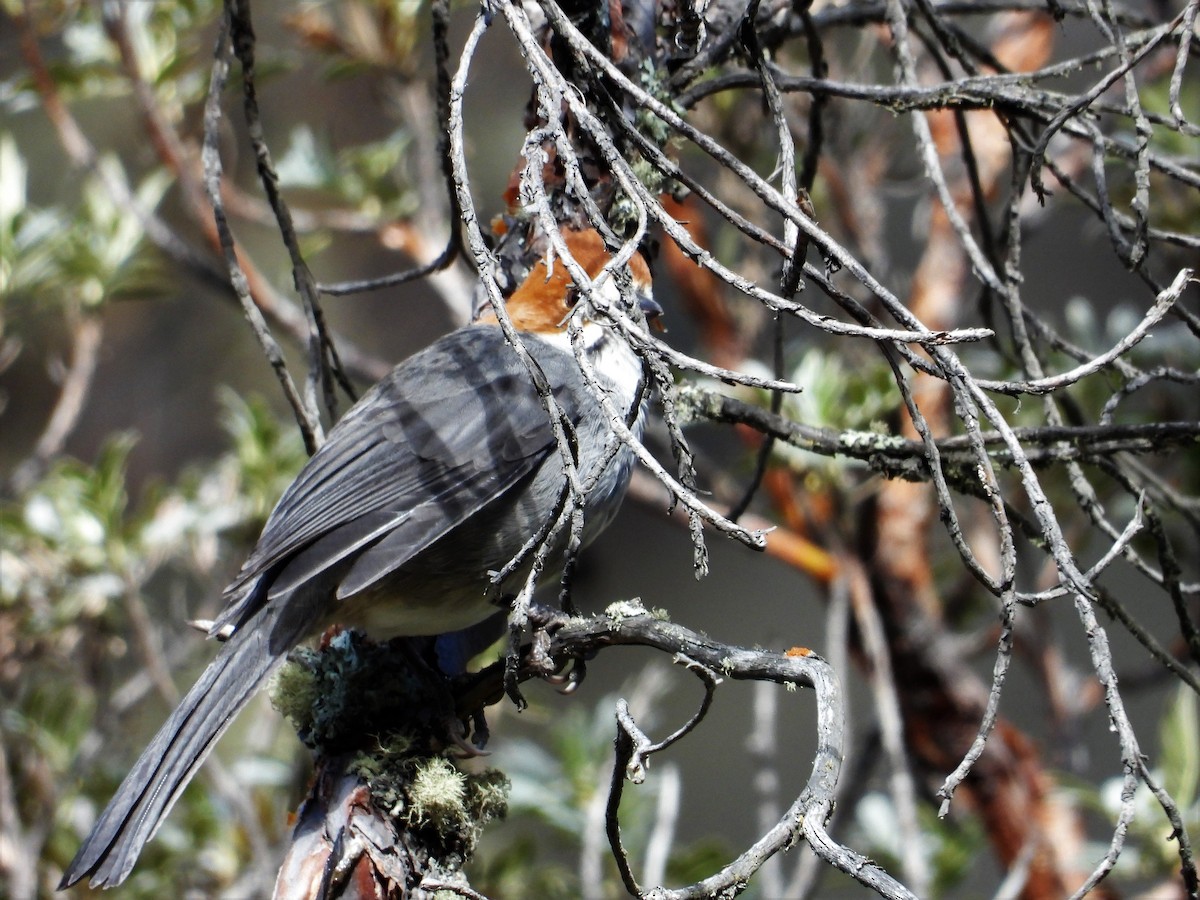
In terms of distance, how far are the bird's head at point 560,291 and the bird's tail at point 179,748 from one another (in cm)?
79

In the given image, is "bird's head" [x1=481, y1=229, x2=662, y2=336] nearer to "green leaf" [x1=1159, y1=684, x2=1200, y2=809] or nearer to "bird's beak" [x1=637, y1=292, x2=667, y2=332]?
"bird's beak" [x1=637, y1=292, x2=667, y2=332]

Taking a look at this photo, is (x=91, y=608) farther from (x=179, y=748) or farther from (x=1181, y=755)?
(x=1181, y=755)

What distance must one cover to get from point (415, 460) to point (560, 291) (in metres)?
0.50

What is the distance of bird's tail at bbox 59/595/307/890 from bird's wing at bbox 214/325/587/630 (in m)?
0.07

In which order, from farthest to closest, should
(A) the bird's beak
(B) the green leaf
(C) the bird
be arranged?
1. (B) the green leaf
2. (A) the bird's beak
3. (C) the bird

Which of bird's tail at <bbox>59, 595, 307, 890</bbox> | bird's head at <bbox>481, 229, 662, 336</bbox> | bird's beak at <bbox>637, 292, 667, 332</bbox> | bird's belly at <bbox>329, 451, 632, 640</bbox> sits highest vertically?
bird's head at <bbox>481, 229, 662, 336</bbox>

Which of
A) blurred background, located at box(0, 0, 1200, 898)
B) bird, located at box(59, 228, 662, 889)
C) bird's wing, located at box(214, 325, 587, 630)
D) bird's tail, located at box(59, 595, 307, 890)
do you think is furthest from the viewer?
blurred background, located at box(0, 0, 1200, 898)

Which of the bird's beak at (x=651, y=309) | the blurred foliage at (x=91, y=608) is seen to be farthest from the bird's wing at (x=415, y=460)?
the blurred foliage at (x=91, y=608)

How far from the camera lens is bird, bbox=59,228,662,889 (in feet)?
6.79

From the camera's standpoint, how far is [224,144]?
15.6ft

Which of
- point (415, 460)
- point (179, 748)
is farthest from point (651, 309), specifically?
point (179, 748)

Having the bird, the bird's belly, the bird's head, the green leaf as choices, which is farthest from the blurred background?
the bird's belly

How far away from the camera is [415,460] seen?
2.35 metres

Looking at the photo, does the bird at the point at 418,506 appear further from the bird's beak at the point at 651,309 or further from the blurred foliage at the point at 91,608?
the blurred foliage at the point at 91,608
